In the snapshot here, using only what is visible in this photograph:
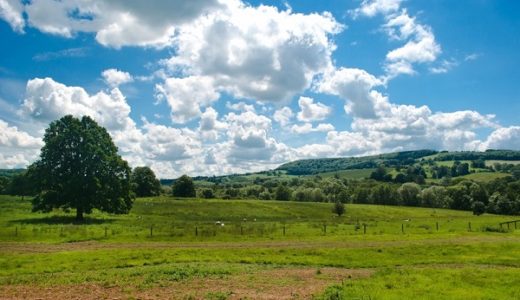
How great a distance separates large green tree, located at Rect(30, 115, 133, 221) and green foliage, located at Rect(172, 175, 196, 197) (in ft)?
274

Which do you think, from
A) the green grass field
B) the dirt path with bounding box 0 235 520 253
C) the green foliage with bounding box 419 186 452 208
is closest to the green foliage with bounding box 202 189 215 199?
the green foliage with bounding box 419 186 452 208

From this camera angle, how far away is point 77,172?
2574 inches

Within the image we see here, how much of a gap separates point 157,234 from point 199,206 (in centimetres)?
5832

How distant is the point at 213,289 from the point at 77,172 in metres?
51.3

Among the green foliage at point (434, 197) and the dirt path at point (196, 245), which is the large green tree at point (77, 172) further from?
the green foliage at point (434, 197)

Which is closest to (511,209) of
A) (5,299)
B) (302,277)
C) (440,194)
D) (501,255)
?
(440,194)

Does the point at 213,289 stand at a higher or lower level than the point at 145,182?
lower

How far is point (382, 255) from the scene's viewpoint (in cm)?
3284

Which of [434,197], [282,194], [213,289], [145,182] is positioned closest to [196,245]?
[213,289]

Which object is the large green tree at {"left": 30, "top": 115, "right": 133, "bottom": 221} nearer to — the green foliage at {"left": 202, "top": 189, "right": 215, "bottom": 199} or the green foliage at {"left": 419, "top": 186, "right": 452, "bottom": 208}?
the green foliage at {"left": 202, "top": 189, "right": 215, "bottom": 199}

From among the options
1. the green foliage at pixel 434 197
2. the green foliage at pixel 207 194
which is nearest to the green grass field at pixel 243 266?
the green foliage at pixel 434 197

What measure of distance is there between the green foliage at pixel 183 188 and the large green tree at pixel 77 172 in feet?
274

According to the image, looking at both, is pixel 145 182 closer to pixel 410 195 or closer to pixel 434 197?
pixel 410 195

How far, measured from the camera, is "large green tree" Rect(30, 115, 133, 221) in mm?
63219
